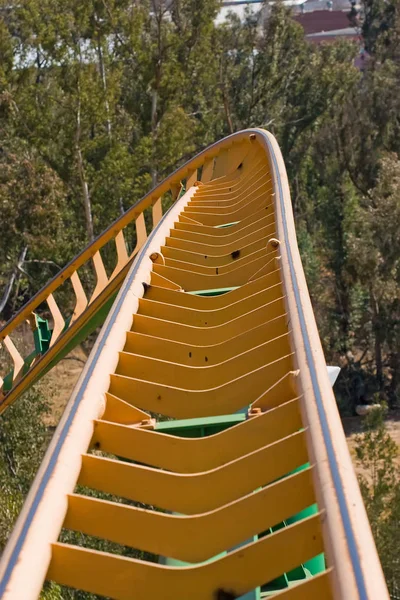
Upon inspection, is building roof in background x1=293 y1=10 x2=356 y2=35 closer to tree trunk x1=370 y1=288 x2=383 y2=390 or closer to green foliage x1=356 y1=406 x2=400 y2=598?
tree trunk x1=370 y1=288 x2=383 y2=390

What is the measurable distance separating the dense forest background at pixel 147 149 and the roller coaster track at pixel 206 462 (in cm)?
1115

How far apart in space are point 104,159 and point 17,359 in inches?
487

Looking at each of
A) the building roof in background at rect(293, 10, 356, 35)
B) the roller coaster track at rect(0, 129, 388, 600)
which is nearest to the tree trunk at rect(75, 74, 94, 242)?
the roller coaster track at rect(0, 129, 388, 600)

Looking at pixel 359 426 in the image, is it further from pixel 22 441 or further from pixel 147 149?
pixel 147 149

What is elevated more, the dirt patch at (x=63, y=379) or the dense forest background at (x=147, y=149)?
the dense forest background at (x=147, y=149)

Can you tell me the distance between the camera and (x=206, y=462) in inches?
79.8

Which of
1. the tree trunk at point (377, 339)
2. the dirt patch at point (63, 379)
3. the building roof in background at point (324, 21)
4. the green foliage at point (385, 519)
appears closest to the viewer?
the green foliage at point (385, 519)

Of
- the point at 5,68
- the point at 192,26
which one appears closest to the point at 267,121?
the point at 192,26

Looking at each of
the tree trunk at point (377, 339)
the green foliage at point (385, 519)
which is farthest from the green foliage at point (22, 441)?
the tree trunk at point (377, 339)

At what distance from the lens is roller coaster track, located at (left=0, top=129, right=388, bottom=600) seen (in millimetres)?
1513

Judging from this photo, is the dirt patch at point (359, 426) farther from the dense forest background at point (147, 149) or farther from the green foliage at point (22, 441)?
the green foliage at point (22, 441)

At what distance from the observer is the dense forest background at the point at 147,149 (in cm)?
1505

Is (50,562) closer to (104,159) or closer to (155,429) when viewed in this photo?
(155,429)

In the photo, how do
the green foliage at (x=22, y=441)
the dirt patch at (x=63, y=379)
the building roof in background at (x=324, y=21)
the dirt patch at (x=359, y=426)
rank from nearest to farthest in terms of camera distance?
the green foliage at (x=22, y=441), the dirt patch at (x=359, y=426), the dirt patch at (x=63, y=379), the building roof in background at (x=324, y=21)
